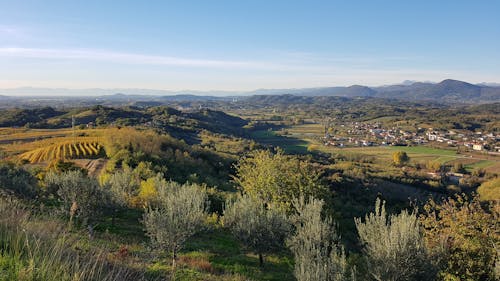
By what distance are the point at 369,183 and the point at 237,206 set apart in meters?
48.0

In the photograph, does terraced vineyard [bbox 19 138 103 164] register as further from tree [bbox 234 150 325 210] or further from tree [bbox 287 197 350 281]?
tree [bbox 287 197 350 281]

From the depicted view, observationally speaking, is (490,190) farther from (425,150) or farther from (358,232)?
(358,232)

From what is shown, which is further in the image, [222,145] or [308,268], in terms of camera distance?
[222,145]

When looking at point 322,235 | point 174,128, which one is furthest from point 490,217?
point 174,128

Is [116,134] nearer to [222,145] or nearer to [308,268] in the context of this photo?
[222,145]

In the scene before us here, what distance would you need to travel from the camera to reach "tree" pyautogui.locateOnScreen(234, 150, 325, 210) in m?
18.9

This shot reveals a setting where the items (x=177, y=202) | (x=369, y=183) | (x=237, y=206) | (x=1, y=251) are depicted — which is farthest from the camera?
(x=369, y=183)

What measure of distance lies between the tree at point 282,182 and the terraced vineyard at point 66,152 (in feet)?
117

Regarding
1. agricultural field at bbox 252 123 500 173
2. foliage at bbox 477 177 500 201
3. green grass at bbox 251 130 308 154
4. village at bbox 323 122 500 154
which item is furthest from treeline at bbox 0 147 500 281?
village at bbox 323 122 500 154

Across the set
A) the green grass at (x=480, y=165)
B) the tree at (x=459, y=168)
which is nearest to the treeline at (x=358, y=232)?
the tree at (x=459, y=168)

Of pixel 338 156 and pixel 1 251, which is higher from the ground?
pixel 1 251

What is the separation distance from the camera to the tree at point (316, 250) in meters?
8.35

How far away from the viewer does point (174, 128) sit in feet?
351

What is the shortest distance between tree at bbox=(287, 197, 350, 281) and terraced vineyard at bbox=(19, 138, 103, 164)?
4261 centimetres
